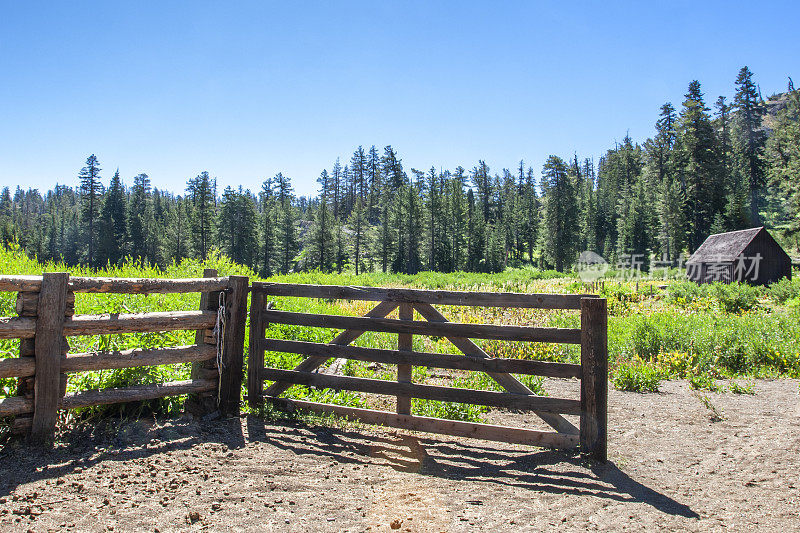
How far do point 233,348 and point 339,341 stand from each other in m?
1.22

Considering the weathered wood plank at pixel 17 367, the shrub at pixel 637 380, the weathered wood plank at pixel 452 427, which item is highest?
the weathered wood plank at pixel 17 367

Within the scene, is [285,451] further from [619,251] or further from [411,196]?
[619,251]

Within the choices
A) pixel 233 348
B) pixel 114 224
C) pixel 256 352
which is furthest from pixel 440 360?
pixel 114 224

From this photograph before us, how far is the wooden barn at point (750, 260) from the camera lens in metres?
29.9

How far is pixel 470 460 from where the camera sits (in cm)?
457

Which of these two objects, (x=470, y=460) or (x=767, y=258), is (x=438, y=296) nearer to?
(x=470, y=460)

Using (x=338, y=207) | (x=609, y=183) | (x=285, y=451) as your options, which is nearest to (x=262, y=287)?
(x=285, y=451)

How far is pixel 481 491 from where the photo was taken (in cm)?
379

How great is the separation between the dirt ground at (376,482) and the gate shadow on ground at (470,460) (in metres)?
0.02

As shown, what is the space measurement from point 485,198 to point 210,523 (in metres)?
105

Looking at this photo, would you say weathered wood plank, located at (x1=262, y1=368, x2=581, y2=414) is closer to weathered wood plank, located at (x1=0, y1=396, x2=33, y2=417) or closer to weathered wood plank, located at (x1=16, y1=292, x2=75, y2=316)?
weathered wood plank, located at (x1=0, y1=396, x2=33, y2=417)

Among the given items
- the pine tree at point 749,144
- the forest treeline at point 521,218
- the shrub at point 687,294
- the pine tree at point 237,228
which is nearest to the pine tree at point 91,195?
the forest treeline at point 521,218

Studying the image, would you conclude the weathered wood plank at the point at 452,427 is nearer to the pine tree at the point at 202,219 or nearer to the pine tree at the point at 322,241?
the pine tree at the point at 322,241

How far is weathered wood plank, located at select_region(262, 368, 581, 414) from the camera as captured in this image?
182 inches
